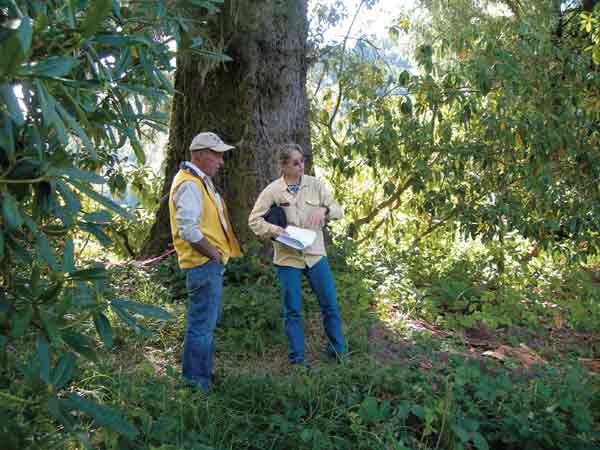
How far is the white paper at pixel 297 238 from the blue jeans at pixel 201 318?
660 mm

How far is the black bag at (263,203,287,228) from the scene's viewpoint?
5.43 meters

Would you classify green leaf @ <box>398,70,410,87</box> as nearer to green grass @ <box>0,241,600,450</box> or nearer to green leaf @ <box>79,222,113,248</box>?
green grass @ <box>0,241,600,450</box>

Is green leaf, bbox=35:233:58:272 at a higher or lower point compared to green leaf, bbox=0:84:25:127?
lower

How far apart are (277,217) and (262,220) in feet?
0.51

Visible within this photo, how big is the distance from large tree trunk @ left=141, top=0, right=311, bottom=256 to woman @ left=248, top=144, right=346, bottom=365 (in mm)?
2244

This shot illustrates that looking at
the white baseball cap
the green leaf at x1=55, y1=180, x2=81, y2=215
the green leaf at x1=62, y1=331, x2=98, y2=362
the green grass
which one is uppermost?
the white baseball cap

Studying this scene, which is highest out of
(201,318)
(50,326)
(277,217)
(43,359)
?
(277,217)

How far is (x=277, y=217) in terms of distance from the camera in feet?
17.8

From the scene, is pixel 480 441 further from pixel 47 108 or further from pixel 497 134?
pixel 497 134

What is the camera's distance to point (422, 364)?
5.39 m

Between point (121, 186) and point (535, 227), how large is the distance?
4649 millimetres

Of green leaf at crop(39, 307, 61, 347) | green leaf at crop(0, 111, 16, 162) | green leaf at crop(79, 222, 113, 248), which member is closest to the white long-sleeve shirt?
green leaf at crop(79, 222, 113, 248)

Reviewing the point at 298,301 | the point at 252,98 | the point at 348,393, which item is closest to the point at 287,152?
the point at 298,301

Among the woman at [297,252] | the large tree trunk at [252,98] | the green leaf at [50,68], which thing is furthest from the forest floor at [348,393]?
the large tree trunk at [252,98]
